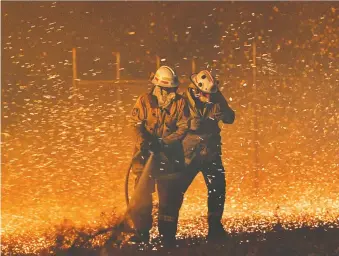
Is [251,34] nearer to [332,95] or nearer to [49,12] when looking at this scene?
[332,95]

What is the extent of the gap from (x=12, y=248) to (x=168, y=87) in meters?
1.50

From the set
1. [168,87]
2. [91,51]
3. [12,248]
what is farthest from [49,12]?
[12,248]

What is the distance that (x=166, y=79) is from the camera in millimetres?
8914

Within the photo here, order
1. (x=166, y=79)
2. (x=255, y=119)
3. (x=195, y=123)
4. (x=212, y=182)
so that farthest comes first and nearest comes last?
(x=255, y=119), (x=212, y=182), (x=195, y=123), (x=166, y=79)

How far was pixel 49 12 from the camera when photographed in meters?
9.14

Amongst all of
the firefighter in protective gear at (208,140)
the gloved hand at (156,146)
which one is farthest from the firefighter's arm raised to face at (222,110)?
the gloved hand at (156,146)

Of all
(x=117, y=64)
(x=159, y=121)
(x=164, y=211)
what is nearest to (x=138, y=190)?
(x=164, y=211)

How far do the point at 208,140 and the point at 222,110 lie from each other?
9.0 inches

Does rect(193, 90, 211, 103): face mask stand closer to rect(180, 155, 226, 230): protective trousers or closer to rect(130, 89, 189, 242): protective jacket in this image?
rect(130, 89, 189, 242): protective jacket

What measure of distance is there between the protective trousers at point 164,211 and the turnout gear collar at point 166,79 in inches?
25.2

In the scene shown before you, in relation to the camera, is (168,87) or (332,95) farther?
(332,95)

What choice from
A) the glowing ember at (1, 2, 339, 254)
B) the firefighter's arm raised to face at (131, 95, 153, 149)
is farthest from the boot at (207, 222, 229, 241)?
the firefighter's arm raised to face at (131, 95, 153, 149)

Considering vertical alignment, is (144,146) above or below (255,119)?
below

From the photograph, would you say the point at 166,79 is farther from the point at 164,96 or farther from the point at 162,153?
the point at 162,153
